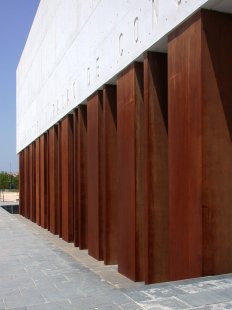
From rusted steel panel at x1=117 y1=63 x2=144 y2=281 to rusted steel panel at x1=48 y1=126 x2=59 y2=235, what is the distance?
932 centimetres

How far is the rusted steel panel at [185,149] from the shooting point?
261 inches

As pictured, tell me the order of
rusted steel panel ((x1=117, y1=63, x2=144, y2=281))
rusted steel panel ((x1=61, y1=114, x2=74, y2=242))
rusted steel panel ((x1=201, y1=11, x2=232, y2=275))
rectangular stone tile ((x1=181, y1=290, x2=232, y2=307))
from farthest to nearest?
rusted steel panel ((x1=61, y1=114, x2=74, y2=242)), rusted steel panel ((x1=117, y1=63, x2=144, y2=281)), rusted steel panel ((x1=201, y1=11, x2=232, y2=275)), rectangular stone tile ((x1=181, y1=290, x2=232, y2=307))

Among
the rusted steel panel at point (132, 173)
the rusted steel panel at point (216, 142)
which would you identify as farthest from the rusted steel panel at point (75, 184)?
the rusted steel panel at point (216, 142)

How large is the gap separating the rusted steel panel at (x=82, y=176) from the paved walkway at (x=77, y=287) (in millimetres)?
582

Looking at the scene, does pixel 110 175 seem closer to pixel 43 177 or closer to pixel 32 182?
pixel 43 177

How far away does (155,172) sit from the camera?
8.73 m

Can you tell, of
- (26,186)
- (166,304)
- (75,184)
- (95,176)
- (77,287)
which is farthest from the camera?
(26,186)

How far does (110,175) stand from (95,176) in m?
1.12

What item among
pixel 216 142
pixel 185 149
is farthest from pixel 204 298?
pixel 185 149

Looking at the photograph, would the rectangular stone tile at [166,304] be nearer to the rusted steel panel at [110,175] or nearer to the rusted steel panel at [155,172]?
the rusted steel panel at [155,172]

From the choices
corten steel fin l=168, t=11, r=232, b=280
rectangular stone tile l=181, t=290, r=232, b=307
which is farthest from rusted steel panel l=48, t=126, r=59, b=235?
rectangular stone tile l=181, t=290, r=232, b=307

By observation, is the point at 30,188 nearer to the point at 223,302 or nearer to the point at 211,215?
the point at 211,215

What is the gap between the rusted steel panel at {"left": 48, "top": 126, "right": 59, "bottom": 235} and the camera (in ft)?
63.3

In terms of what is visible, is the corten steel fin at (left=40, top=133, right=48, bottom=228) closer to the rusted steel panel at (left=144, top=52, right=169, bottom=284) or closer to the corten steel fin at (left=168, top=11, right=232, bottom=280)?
the rusted steel panel at (left=144, top=52, right=169, bottom=284)
